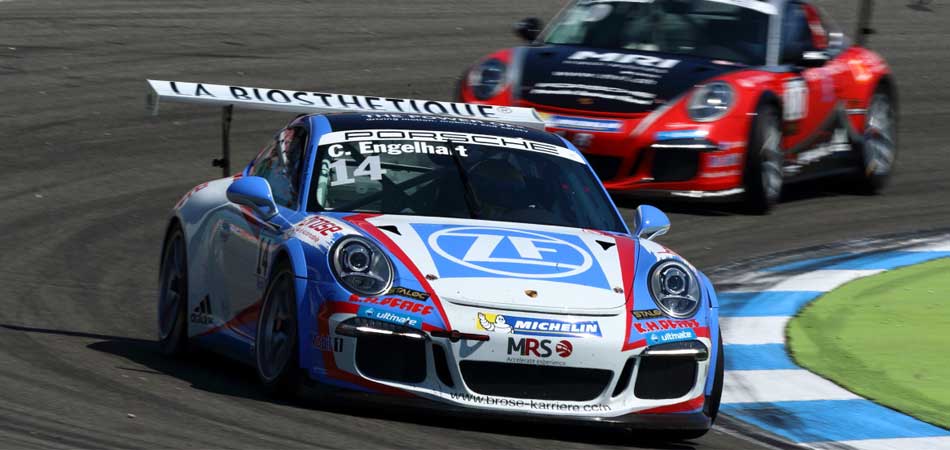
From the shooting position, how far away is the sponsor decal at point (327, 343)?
251 inches

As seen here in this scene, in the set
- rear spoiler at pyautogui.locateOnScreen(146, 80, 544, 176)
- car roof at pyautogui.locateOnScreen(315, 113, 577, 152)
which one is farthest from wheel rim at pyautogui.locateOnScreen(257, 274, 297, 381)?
rear spoiler at pyautogui.locateOnScreen(146, 80, 544, 176)

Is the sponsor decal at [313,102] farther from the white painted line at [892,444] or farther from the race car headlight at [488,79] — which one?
the race car headlight at [488,79]

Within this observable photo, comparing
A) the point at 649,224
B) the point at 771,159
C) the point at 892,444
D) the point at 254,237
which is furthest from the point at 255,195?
the point at 771,159

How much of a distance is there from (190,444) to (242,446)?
0.16 meters

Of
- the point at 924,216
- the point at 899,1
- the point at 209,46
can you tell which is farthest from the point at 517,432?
the point at 899,1

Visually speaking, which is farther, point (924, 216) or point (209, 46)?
point (209, 46)

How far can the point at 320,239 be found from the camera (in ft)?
22.0

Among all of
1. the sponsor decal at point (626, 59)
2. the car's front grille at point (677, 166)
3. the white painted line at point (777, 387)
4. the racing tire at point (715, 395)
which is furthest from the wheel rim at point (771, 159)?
the racing tire at point (715, 395)

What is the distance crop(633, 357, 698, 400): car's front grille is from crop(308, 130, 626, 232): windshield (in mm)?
965

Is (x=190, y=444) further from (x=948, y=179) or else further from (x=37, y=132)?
(x=948, y=179)

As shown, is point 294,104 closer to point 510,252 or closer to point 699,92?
point 510,252

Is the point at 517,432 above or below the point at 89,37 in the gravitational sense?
above

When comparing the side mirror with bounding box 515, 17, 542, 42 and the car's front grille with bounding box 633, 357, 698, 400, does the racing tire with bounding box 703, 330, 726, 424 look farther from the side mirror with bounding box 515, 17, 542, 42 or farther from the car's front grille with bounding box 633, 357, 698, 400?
the side mirror with bounding box 515, 17, 542, 42

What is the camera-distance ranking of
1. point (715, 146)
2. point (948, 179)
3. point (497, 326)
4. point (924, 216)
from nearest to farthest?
1. point (497, 326)
2. point (715, 146)
3. point (924, 216)
4. point (948, 179)
